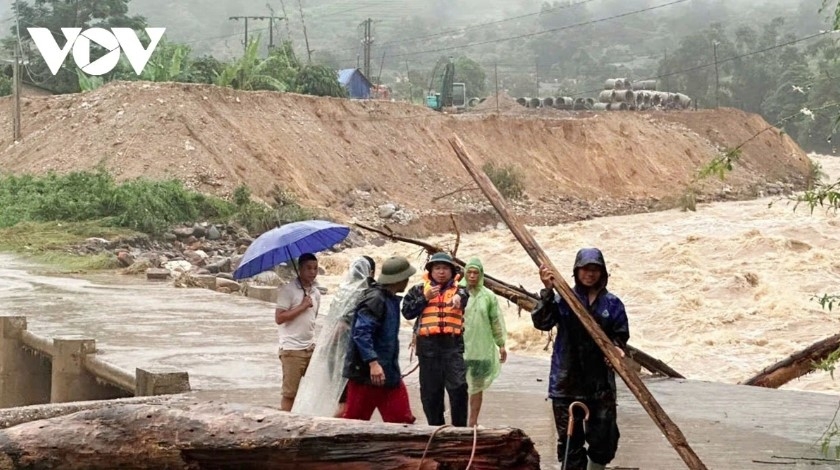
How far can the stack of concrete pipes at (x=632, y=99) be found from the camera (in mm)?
59966

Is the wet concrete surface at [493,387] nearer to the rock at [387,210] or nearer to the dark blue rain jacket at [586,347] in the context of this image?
the dark blue rain jacket at [586,347]

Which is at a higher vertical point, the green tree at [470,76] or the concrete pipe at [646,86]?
the concrete pipe at [646,86]

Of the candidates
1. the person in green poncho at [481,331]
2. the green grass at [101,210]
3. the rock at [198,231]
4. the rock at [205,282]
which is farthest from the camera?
the rock at [198,231]

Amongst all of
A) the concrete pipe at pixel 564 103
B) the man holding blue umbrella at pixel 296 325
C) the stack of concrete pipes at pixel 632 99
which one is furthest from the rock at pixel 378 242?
the concrete pipe at pixel 564 103

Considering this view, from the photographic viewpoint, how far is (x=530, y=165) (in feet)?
157

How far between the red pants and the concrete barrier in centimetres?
332

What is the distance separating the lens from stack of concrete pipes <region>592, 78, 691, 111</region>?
197 feet

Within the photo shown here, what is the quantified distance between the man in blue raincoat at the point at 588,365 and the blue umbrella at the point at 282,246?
225cm

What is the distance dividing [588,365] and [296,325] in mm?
2354

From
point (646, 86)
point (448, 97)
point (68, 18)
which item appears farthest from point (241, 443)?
point (646, 86)

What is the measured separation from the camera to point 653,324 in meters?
21.2

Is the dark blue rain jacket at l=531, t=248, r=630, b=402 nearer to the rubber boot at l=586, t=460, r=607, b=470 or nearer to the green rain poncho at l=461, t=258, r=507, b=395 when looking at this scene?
the rubber boot at l=586, t=460, r=607, b=470

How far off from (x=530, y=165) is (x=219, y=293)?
98.2ft

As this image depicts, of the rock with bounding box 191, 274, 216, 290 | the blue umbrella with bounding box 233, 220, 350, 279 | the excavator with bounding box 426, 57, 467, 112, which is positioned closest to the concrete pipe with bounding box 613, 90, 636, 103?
the excavator with bounding box 426, 57, 467, 112
